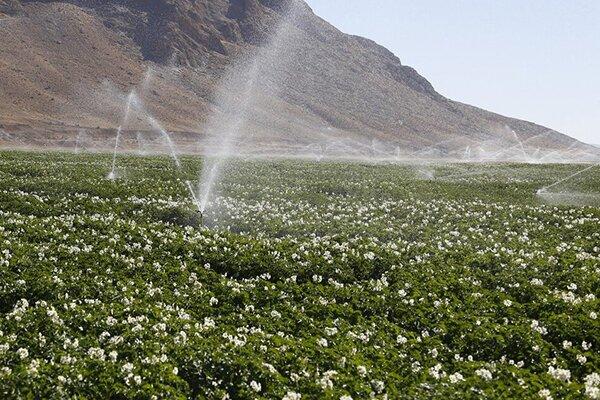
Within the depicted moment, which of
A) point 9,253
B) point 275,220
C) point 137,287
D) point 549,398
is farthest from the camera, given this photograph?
point 275,220

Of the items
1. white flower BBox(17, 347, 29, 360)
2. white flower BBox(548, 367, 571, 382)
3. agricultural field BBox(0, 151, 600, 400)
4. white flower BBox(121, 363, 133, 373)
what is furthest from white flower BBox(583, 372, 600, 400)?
white flower BBox(17, 347, 29, 360)

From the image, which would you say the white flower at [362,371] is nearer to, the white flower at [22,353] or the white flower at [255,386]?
the white flower at [255,386]

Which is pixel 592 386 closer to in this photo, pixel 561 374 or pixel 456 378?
pixel 561 374

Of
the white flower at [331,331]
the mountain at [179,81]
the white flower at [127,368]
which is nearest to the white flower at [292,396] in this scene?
the white flower at [127,368]

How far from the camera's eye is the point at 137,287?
37.9 feet

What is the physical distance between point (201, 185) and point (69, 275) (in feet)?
55.9

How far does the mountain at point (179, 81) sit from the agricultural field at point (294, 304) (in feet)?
268

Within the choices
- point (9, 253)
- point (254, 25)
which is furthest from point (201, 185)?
point (254, 25)

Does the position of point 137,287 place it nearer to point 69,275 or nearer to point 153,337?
point 69,275

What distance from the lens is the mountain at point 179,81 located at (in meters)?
116

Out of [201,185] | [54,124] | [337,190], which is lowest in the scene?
[54,124]

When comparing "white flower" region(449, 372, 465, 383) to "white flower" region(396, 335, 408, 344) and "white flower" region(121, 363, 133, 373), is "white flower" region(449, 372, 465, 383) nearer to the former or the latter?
"white flower" region(396, 335, 408, 344)

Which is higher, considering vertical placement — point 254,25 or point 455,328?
point 254,25

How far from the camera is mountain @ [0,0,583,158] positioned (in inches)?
4555
